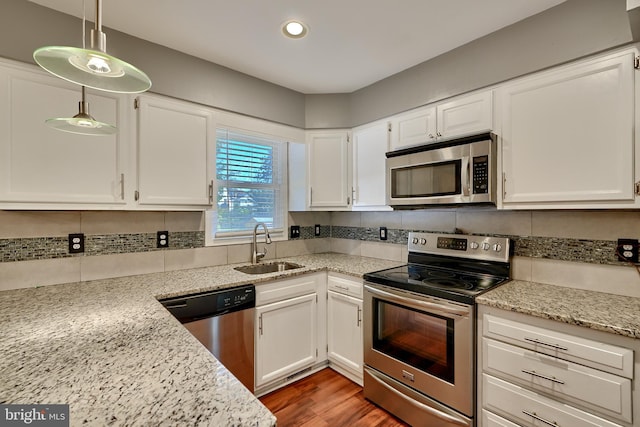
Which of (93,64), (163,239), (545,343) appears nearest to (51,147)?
(163,239)

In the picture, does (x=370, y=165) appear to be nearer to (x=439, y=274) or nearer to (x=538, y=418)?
(x=439, y=274)

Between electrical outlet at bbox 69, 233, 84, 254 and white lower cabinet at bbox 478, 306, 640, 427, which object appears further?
Result: electrical outlet at bbox 69, 233, 84, 254

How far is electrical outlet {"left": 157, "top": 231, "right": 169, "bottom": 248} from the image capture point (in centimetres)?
221

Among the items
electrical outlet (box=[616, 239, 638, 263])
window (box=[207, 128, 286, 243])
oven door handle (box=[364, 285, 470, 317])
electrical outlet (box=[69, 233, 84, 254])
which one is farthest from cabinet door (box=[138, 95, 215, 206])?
electrical outlet (box=[616, 239, 638, 263])

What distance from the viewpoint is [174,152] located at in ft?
6.70

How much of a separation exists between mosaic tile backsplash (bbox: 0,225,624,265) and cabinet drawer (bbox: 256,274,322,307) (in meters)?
0.69

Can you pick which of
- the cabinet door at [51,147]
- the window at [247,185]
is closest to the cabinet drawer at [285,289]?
the window at [247,185]

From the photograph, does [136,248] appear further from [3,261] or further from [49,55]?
[49,55]

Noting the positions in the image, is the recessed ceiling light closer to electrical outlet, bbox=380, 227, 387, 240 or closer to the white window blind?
the white window blind

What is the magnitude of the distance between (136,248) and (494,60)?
105 inches

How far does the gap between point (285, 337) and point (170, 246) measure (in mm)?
1096

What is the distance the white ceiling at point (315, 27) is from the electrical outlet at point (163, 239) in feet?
4.29

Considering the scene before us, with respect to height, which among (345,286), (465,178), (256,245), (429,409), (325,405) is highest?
(465,178)

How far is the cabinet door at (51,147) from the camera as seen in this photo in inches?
59.9
